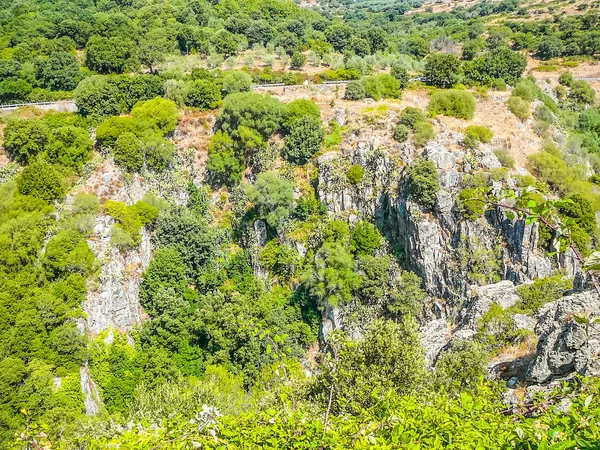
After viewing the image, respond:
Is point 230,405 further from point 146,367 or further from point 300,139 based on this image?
point 300,139

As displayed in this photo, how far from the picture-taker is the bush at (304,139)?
48750mm

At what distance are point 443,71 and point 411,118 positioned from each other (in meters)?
18.4

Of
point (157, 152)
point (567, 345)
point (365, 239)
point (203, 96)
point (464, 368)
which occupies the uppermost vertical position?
point (203, 96)

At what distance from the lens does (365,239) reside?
1727 inches

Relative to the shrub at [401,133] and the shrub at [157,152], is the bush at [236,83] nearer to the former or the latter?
the shrub at [157,152]

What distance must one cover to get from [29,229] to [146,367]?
17.2 meters

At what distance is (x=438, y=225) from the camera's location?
40844 mm

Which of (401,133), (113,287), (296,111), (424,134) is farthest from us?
(296,111)

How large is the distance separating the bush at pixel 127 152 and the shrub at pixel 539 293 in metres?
41.5

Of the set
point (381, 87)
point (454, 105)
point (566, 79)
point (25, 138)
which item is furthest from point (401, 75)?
point (25, 138)

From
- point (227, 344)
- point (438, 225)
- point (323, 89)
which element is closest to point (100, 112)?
point (323, 89)

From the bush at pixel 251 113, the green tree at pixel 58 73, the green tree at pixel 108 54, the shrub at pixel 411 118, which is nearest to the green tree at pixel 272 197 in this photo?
the bush at pixel 251 113

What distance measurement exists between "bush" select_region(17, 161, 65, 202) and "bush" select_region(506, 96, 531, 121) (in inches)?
2223

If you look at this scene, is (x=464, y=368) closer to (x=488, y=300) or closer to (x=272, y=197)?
(x=488, y=300)
